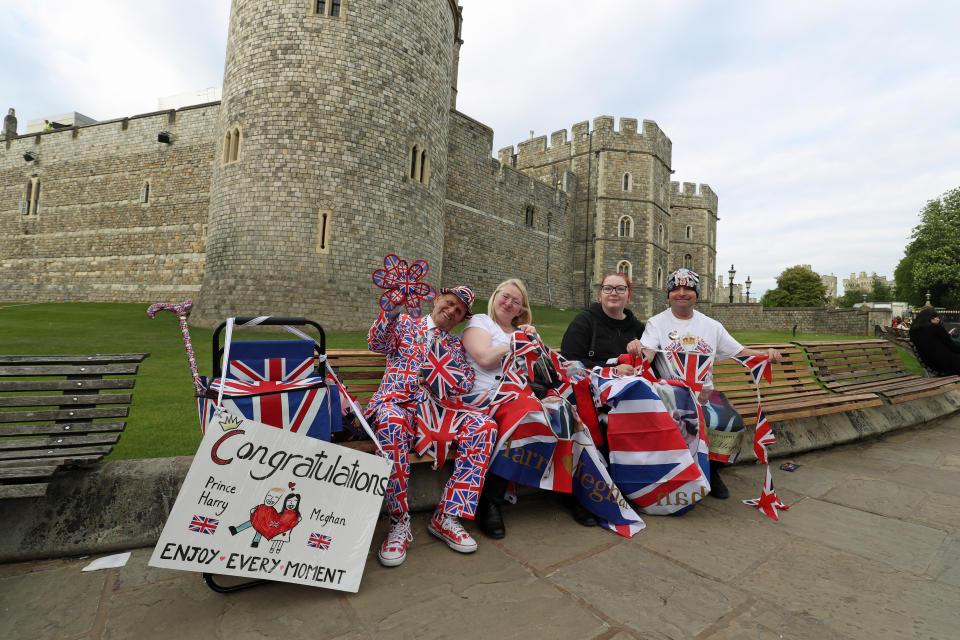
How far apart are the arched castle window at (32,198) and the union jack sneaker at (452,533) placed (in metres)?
32.3

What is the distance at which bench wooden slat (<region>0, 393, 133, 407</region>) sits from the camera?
2181 mm

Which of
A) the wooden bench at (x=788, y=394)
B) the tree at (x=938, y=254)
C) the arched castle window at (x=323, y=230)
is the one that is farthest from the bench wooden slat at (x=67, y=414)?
the tree at (x=938, y=254)

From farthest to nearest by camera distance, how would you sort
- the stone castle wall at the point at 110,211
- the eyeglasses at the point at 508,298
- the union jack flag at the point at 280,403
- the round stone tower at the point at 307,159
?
1. the stone castle wall at the point at 110,211
2. the round stone tower at the point at 307,159
3. the eyeglasses at the point at 508,298
4. the union jack flag at the point at 280,403

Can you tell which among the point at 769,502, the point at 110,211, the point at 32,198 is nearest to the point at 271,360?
the point at 769,502

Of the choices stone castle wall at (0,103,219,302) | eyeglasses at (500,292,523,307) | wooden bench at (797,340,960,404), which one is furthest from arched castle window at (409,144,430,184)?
eyeglasses at (500,292,523,307)

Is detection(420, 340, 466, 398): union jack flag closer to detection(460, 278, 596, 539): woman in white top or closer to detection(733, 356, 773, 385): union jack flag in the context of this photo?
detection(460, 278, 596, 539): woman in white top

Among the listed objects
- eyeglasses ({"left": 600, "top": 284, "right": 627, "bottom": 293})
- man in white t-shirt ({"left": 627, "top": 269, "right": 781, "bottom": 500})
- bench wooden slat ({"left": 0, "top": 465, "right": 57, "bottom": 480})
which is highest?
eyeglasses ({"left": 600, "top": 284, "right": 627, "bottom": 293})

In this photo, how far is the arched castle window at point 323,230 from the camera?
12.8 metres

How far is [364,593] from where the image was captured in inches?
75.7

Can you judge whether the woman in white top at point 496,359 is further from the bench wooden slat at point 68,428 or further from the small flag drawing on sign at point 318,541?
the bench wooden slat at point 68,428

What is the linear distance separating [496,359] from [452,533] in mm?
1048

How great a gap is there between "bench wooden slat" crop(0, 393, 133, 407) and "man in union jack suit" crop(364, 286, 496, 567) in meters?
1.25

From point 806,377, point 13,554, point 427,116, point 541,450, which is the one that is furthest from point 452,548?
point 427,116

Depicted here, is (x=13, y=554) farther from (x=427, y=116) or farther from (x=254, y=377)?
(x=427, y=116)
